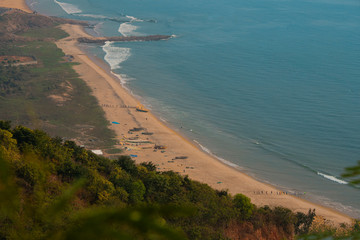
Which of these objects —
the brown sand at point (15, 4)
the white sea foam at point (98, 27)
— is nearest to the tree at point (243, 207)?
the white sea foam at point (98, 27)

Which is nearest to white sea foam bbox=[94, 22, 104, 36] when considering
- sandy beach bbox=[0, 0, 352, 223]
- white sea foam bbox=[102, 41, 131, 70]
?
white sea foam bbox=[102, 41, 131, 70]

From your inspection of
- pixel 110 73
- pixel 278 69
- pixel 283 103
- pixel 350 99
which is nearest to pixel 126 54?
pixel 110 73

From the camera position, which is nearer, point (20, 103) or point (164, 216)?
point (164, 216)

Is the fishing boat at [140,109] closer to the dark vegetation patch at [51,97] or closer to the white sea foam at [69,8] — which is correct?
the dark vegetation patch at [51,97]

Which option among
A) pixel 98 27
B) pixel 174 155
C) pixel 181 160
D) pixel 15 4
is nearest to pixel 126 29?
pixel 98 27

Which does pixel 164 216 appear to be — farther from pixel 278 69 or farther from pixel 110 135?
pixel 278 69

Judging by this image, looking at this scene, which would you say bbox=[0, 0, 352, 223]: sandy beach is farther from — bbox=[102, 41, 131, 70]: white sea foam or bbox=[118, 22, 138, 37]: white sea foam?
bbox=[118, 22, 138, 37]: white sea foam
